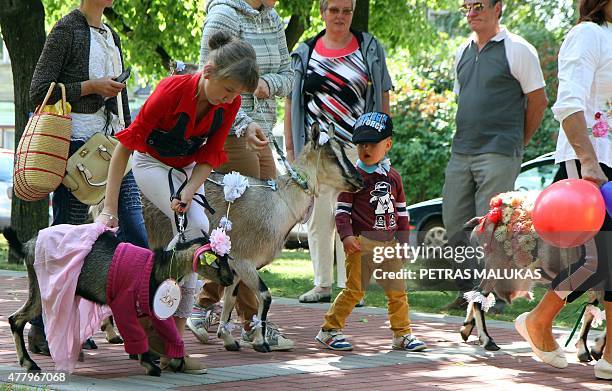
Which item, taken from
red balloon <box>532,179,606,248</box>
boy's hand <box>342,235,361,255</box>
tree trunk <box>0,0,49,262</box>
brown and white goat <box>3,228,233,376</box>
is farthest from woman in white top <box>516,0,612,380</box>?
tree trunk <box>0,0,49,262</box>

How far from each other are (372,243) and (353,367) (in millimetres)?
1148

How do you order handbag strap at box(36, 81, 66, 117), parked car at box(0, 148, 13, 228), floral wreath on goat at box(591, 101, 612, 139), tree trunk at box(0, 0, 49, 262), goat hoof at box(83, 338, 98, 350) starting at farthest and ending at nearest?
1. parked car at box(0, 148, 13, 228)
2. tree trunk at box(0, 0, 49, 262)
3. goat hoof at box(83, 338, 98, 350)
4. handbag strap at box(36, 81, 66, 117)
5. floral wreath on goat at box(591, 101, 612, 139)

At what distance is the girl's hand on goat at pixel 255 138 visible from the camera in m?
8.00

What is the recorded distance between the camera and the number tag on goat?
6395 millimetres

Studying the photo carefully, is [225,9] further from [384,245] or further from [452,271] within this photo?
[452,271]

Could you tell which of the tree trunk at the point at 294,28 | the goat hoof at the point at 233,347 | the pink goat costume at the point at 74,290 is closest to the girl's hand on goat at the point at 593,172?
the pink goat costume at the point at 74,290

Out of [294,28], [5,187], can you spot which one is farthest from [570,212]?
[5,187]

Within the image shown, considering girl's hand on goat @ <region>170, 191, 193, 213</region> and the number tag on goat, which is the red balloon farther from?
the number tag on goat

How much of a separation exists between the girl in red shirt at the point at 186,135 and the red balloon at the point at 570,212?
1.96 metres

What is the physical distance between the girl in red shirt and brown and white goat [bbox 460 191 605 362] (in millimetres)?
2251

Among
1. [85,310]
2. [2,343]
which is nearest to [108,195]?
[85,310]

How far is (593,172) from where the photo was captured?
6738mm

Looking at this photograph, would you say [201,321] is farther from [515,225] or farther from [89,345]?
[515,225]

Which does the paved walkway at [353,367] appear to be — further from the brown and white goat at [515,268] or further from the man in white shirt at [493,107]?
the man in white shirt at [493,107]
